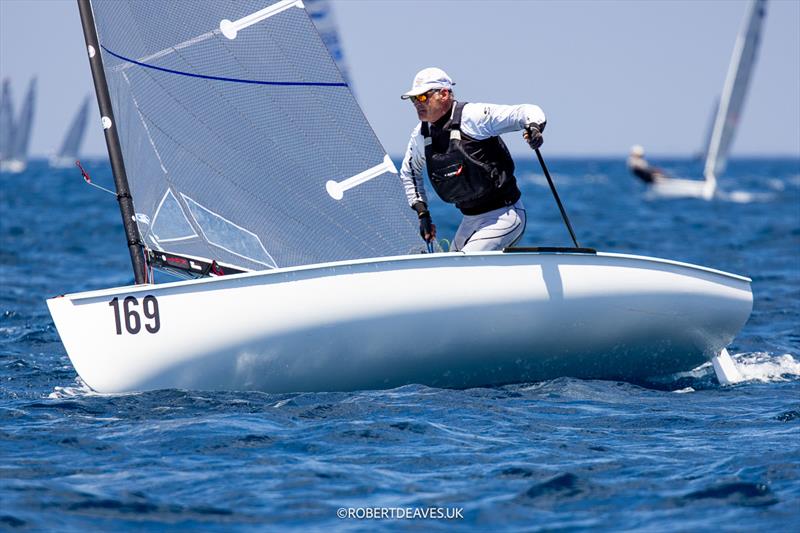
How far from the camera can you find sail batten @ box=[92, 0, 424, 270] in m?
6.27

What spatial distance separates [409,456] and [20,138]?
66071 millimetres

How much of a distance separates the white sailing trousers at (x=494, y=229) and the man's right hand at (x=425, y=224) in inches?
→ 6.2

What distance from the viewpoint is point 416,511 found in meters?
3.95

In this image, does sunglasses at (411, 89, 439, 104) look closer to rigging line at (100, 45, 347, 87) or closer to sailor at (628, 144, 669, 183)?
rigging line at (100, 45, 347, 87)

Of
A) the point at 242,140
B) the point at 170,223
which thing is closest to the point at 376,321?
the point at 170,223

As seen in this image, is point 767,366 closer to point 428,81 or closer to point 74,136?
point 428,81

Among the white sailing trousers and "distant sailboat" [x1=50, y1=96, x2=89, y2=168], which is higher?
"distant sailboat" [x1=50, y1=96, x2=89, y2=168]

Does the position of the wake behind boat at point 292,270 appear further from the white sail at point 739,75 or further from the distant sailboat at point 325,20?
the white sail at point 739,75

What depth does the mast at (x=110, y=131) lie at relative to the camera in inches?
242

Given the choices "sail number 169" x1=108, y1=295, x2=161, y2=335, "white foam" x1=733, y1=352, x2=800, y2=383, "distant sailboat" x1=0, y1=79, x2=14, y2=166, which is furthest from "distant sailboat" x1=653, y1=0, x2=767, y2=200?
"distant sailboat" x1=0, y1=79, x2=14, y2=166

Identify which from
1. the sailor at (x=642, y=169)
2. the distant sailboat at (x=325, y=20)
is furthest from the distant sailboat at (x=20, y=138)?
the distant sailboat at (x=325, y=20)

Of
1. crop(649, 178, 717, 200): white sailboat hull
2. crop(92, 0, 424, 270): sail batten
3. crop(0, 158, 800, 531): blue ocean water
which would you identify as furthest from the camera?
crop(649, 178, 717, 200): white sailboat hull

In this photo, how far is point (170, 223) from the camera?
6.32 meters

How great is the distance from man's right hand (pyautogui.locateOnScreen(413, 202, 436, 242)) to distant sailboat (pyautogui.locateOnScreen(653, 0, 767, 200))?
974 inches
